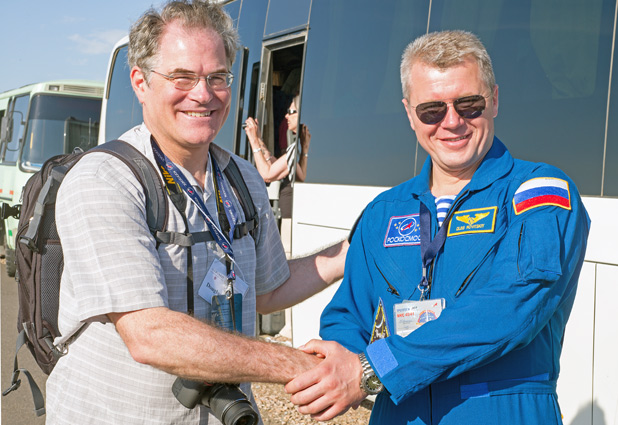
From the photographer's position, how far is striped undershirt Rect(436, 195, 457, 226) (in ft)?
6.75

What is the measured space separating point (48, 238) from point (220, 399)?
2.75ft

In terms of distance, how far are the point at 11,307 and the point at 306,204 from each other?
539 centimetres

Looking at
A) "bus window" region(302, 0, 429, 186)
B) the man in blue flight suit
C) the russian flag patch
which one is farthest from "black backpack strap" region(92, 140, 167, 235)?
"bus window" region(302, 0, 429, 186)

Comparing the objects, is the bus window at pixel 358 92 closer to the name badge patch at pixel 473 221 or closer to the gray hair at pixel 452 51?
the gray hair at pixel 452 51

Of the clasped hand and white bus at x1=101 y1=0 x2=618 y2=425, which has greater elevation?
white bus at x1=101 y1=0 x2=618 y2=425

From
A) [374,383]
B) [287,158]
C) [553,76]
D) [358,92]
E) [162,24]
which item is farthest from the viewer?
[287,158]

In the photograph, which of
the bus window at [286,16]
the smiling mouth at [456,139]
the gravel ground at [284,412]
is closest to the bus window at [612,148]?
the smiling mouth at [456,139]

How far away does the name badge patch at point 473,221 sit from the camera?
1.88m

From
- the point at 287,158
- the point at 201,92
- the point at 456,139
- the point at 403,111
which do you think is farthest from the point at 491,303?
the point at 287,158

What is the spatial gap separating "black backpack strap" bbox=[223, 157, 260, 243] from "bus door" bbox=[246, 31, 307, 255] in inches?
117

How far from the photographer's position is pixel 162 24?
221cm

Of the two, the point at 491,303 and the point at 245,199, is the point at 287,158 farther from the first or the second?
the point at 491,303

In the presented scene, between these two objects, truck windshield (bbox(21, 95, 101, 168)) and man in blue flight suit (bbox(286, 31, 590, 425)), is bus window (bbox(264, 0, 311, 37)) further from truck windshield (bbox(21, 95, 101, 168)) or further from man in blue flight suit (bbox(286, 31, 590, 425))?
truck windshield (bbox(21, 95, 101, 168))

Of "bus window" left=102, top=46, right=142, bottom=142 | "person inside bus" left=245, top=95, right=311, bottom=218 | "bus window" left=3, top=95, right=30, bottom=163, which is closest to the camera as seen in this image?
"person inside bus" left=245, top=95, right=311, bottom=218
